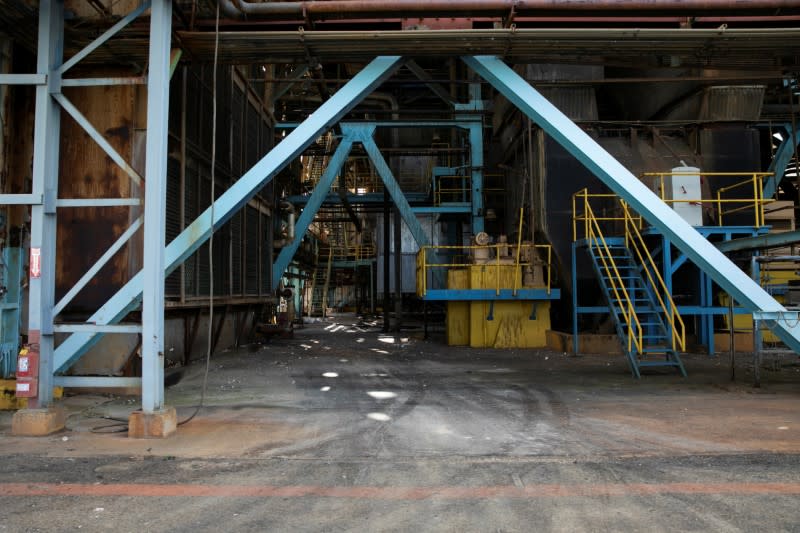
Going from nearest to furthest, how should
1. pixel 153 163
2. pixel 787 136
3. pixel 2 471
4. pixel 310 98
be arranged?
pixel 2 471, pixel 153 163, pixel 787 136, pixel 310 98

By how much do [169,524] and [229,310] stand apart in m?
10.2

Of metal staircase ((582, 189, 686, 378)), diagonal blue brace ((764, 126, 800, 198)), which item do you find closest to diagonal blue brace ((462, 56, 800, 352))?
metal staircase ((582, 189, 686, 378))

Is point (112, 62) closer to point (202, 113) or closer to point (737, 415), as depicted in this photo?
→ point (202, 113)

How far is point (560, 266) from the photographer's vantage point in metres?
15.3

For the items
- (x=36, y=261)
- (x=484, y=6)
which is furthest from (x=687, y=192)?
(x=36, y=261)

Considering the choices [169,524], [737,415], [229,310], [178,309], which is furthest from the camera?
[229,310]

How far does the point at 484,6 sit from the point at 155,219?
185 inches

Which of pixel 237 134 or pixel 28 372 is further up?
pixel 237 134

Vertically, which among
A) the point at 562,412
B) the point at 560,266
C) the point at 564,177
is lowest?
the point at 562,412

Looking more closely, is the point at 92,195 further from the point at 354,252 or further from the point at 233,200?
the point at 354,252

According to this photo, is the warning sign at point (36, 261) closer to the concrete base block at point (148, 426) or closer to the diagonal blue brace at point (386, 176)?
the concrete base block at point (148, 426)

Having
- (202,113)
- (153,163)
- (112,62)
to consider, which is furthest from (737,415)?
(202,113)

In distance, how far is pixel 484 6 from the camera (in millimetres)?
6805

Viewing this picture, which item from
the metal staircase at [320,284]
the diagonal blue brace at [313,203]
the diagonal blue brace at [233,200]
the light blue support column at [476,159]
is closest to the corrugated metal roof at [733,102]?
the light blue support column at [476,159]
